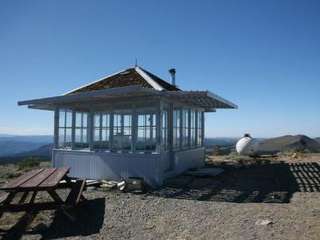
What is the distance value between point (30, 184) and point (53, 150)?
6.72 metres

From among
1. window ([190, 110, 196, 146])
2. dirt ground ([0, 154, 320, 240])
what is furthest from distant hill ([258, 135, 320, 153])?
dirt ground ([0, 154, 320, 240])

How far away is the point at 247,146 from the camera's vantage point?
22.2 metres

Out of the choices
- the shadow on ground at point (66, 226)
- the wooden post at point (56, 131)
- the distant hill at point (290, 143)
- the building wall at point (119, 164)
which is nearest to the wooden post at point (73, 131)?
the building wall at point (119, 164)

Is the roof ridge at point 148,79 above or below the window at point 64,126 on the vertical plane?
above

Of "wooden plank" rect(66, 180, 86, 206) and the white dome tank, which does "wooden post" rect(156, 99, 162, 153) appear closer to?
"wooden plank" rect(66, 180, 86, 206)

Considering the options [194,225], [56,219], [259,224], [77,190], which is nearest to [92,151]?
[77,190]

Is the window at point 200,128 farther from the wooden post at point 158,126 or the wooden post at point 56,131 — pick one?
the wooden post at point 56,131

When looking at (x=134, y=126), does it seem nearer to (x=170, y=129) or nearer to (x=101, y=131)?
(x=170, y=129)

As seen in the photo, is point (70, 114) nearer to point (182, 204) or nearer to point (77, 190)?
point (77, 190)

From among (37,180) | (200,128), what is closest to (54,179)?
(37,180)

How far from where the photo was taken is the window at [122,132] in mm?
12562

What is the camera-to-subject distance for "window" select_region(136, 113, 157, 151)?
12.3 m

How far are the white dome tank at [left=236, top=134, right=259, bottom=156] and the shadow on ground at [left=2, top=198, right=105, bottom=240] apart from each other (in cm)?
1531

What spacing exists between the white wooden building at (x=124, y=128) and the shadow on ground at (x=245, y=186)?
1009 mm
